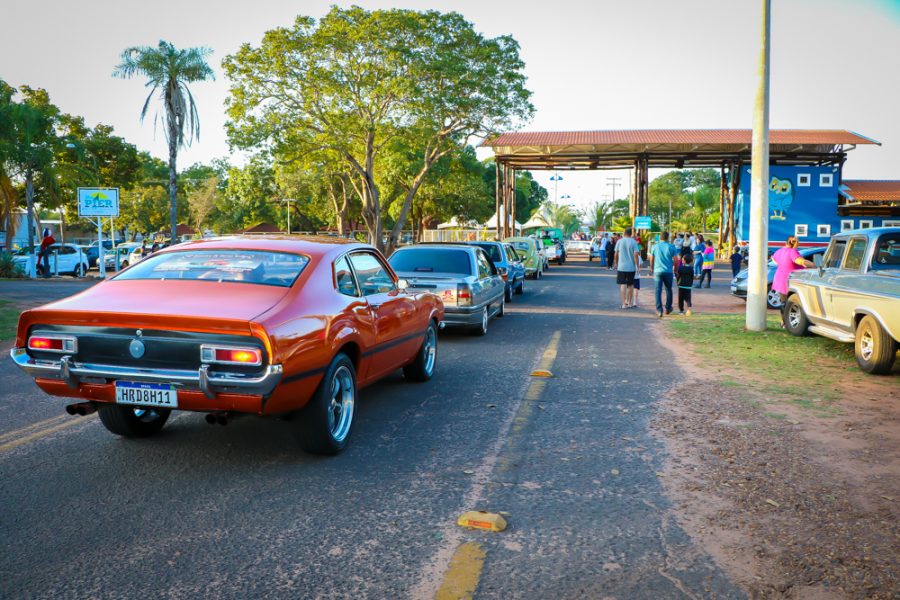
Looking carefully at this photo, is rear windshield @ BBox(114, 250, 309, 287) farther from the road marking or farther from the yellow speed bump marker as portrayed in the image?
the yellow speed bump marker

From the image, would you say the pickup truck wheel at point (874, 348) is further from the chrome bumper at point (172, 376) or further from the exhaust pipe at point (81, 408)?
the exhaust pipe at point (81, 408)

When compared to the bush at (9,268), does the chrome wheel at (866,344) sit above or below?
below

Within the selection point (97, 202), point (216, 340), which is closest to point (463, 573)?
point (216, 340)

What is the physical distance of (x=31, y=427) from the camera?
6.12m

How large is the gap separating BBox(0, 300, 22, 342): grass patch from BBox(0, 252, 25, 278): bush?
12345 millimetres

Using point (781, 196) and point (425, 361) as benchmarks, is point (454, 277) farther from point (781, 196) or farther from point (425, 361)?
point (781, 196)

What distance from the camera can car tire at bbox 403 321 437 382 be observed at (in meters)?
7.97

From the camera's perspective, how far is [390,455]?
5383mm

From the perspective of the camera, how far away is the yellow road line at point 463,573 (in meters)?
3.27

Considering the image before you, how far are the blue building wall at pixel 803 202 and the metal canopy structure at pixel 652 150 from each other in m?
0.85

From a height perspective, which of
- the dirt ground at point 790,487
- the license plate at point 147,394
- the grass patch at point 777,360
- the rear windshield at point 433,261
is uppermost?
the rear windshield at point 433,261

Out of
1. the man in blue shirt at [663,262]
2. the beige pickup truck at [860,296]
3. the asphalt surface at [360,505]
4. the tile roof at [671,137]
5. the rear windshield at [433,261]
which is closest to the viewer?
the asphalt surface at [360,505]

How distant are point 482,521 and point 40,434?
3.86m

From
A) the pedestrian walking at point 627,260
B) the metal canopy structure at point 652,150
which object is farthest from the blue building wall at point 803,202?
the pedestrian walking at point 627,260
